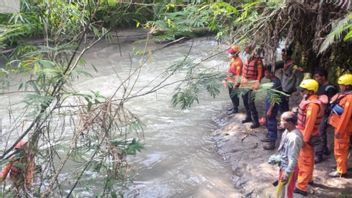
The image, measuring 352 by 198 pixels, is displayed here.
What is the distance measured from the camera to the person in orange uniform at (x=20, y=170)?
13.2 feet

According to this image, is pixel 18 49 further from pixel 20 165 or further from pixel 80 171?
pixel 80 171

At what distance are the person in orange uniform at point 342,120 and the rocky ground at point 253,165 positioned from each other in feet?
0.83

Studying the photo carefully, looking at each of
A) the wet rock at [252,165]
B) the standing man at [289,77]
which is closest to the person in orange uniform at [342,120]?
the wet rock at [252,165]

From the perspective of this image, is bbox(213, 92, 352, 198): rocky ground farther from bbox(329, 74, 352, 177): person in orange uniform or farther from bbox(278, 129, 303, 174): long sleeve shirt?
bbox(278, 129, 303, 174): long sleeve shirt

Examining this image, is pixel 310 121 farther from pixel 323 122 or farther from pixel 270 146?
pixel 270 146

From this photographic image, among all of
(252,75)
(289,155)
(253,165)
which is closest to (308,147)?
(289,155)

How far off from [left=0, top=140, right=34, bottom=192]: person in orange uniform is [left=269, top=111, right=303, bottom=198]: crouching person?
116 inches

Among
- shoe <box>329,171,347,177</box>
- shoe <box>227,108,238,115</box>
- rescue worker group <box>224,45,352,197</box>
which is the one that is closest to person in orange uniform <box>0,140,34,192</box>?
rescue worker group <box>224,45,352,197</box>

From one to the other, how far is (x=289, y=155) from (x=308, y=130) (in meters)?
0.63

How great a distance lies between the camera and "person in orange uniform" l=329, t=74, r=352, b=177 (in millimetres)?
5996

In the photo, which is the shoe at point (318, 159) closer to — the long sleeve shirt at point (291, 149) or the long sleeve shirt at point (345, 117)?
the long sleeve shirt at point (345, 117)

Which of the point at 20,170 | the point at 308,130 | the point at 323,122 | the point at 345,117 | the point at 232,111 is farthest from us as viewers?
the point at 232,111

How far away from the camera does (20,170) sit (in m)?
Result: 4.07

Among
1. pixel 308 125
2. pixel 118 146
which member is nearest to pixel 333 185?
pixel 308 125
